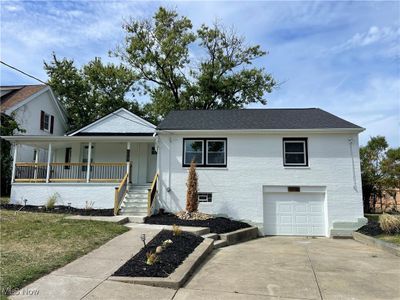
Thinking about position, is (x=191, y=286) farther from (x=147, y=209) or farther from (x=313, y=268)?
(x=147, y=209)

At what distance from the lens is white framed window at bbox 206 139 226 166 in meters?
14.3

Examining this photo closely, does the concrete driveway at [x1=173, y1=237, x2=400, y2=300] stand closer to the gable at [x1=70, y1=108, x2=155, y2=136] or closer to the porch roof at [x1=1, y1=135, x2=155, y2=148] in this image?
the porch roof at [x1=1, y1=135, x2=155, y2=148]

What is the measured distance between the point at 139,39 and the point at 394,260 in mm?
24817

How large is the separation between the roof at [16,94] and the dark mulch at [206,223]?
13.4 metres

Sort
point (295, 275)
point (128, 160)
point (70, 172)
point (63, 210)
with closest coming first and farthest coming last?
point (295, 275) < point (63, 210) < point (128, 160) < point (70, 172)

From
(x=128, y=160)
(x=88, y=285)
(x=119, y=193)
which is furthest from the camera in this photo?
(x=128, y=160)

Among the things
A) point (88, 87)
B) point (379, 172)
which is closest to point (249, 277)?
point (379, 172)

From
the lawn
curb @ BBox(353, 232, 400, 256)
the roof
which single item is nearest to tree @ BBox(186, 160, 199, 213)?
the lawn

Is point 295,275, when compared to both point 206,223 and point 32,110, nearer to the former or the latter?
point 206,223

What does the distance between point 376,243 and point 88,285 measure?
8905 millimetres

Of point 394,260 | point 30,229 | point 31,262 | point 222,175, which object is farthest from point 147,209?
point 394,260

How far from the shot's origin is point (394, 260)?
8148 millimetres

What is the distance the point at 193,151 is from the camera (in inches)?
572

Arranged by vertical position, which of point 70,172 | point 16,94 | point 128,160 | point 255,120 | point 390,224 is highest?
point 16,94
